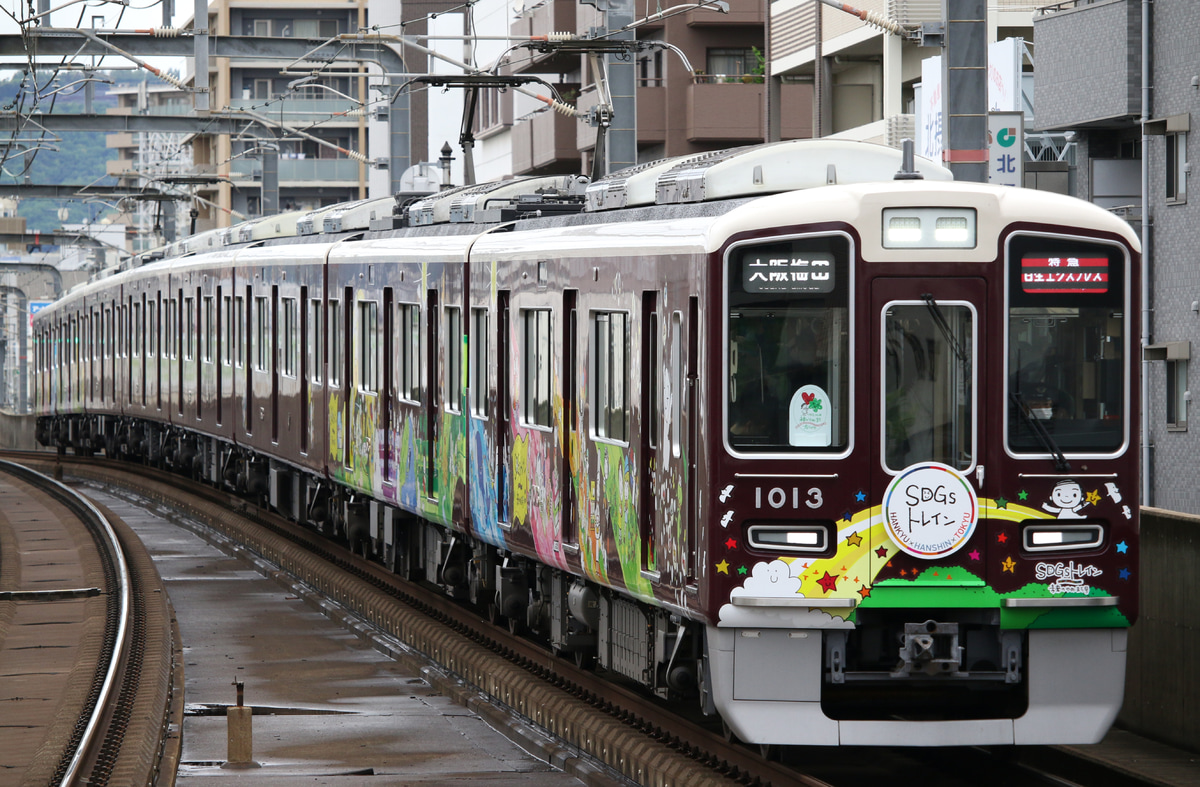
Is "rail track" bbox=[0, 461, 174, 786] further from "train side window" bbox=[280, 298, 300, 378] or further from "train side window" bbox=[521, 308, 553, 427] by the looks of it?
"train side window" bbox=[521, 308, 553, 427]

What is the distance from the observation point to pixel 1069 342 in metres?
8.98

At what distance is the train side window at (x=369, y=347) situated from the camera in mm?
17297

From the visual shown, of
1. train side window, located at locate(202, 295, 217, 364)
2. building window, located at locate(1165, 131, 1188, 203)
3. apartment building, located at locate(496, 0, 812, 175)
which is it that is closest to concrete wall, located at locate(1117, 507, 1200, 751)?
building window, located at locate(1165, 131, 1188, 203)

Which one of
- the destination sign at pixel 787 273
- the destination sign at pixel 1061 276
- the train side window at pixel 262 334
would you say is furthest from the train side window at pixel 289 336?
the destination sign at pixel 1061 276

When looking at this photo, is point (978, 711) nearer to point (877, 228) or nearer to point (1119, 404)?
point (1119, 404)

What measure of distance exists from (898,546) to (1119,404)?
1.20 metres

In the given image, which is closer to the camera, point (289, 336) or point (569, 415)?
point (569, 415)

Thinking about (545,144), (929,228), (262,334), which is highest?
(545,144)

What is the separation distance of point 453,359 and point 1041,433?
20.8 ft

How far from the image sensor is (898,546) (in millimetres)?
8750

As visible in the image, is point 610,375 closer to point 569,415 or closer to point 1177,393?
point 569,415

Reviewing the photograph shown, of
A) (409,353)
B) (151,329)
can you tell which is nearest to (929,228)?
Result: (409,353)

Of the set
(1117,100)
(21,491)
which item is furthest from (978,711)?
(21,491)

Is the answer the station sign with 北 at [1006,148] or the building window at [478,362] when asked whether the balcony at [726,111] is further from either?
the station sign with 北 at [1006,148]
